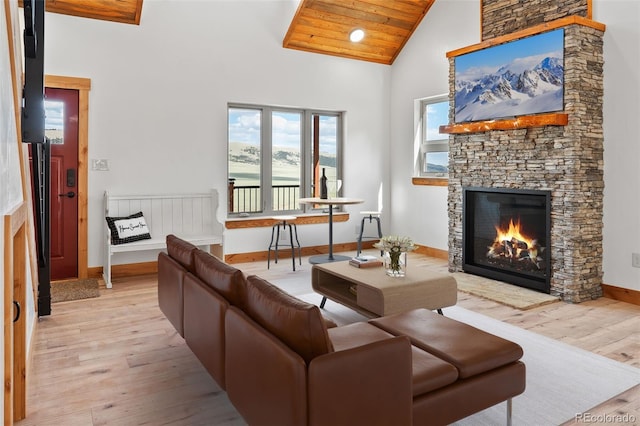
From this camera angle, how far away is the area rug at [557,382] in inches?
91.6

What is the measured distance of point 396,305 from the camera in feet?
10.8

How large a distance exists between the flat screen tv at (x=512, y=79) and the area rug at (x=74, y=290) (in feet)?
13.9

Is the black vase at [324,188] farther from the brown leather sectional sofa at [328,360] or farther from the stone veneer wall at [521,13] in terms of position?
the brown leather sectional sofa at [328,360]

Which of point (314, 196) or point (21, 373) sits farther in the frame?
point (314, 196)

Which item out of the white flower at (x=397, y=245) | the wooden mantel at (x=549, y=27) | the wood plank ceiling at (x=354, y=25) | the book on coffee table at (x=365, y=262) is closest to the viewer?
the white flower at (x=397, y=245)

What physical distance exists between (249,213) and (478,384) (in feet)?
15.3

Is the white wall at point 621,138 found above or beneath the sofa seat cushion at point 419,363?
above

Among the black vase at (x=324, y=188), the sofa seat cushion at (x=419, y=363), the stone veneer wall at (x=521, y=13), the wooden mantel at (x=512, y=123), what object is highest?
the stone veneer wall at (x=521, y=13)

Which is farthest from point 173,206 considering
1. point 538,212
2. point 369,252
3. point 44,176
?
point 538,212

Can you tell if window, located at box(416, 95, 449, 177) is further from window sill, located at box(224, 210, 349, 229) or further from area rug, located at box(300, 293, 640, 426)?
area rug, located at box(300, 293, 640, 426)

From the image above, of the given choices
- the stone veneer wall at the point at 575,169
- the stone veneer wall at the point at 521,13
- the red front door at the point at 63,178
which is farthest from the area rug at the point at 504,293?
the red front door at the point at 63,178

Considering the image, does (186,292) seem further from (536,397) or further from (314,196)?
(314,196)

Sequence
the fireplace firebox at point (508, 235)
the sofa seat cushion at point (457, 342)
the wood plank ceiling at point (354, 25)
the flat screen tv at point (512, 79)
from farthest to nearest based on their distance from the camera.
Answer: the wood plank ceiling at point (354, 25) < the fireplace firebox at point (508, 235) < the flat screen tv at point (512, 79) < the sofa seat cushion at point (457, 342)

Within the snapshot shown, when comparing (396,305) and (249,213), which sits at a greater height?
(249,213)
